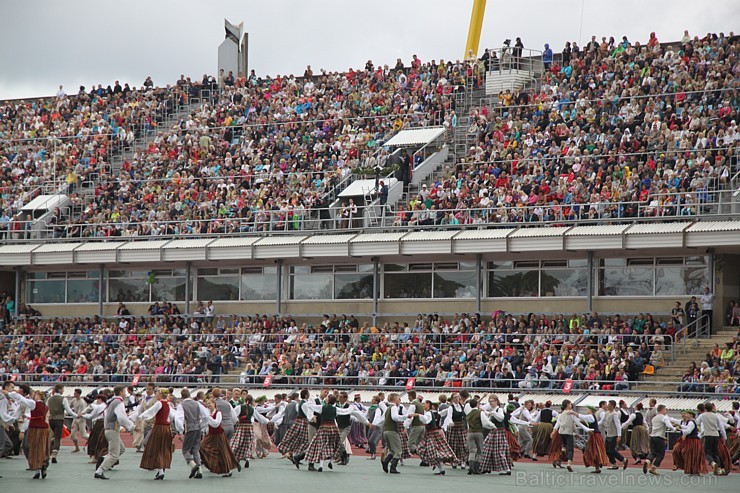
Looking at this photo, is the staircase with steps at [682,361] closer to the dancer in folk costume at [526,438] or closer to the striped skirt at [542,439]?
the dancer in folk costume at [526,438]

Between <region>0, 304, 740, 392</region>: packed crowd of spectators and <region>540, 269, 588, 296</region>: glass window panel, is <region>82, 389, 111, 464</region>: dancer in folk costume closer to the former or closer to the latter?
<region>0, 304, 740, 392</region>: packed crowd of spectators

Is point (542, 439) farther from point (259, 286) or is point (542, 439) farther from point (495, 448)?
point (259, 286)

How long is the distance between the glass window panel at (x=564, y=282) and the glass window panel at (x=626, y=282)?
729 mm

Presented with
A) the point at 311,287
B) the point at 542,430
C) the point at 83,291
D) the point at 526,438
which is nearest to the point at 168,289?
the point at 83,291

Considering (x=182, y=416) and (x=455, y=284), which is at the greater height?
(x=455, y=284)

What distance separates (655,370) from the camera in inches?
1455

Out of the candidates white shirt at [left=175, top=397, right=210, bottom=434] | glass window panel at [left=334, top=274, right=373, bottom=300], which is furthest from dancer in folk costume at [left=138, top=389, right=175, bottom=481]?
glass window panel at [left=334, top=274, right=373, bottom=300]

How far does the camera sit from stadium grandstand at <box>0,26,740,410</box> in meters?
39.5

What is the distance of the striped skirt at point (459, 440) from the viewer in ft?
90.4

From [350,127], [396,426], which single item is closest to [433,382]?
[396,426]

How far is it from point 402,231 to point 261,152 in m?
10.1

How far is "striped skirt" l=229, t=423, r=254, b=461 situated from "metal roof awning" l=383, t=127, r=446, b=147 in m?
23.1

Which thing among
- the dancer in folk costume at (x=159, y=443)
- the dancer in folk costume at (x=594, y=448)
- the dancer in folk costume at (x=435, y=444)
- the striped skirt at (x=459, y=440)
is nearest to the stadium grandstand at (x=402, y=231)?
the dancer in folk costume at (x=594, y=448)

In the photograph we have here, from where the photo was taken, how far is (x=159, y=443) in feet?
79.0
